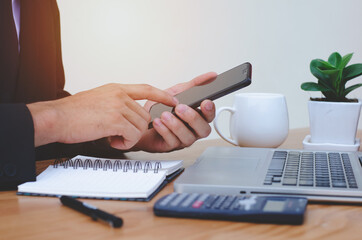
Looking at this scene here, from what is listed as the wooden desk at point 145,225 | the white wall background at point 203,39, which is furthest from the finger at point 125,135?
the white wall background at point 203,39

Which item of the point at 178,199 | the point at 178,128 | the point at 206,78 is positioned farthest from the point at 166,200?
the point at 206,78

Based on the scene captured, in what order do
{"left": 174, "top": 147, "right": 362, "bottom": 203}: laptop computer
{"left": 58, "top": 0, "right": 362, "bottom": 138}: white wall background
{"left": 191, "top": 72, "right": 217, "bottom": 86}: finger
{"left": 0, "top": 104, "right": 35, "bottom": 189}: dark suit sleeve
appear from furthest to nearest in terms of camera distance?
{"left": 58, "top": 0, "right": 362, "bottom": 138}: white wall background, {"left": 191, "top": 72, "right": 217, "bottom": 86}: finger, {"left": 0, "top": 104, "right": 35, "bottom": 189}: dark suit sleeve, {"left": 174, "top": 147, "right": 362, "bottom": 203}: laptop computer

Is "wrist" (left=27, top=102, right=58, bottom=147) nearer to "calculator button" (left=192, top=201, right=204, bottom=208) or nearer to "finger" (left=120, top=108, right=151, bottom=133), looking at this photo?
"finger" (left=120, top=108, right=151, bottom=133)

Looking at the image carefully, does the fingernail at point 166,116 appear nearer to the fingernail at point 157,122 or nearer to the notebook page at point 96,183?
the fingernail at point 157,122

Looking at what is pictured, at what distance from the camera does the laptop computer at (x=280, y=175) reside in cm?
62

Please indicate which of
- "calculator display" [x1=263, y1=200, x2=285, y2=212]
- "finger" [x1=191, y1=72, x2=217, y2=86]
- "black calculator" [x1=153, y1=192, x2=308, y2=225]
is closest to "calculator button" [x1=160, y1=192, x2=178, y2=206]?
"black calculator" [x1=153, y1=192, x2=308, y2=225]

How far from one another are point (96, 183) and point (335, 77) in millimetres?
625

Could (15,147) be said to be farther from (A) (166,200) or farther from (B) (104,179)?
(A) (166,200)

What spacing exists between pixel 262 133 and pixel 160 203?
0.54m

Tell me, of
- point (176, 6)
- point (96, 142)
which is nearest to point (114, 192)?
point (96, 142)

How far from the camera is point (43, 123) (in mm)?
783

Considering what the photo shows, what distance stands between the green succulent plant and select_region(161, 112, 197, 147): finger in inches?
12.7

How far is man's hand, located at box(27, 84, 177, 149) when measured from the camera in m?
0.79

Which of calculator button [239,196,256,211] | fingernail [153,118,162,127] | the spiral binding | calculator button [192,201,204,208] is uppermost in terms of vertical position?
fingernail [153,118,162,127]
